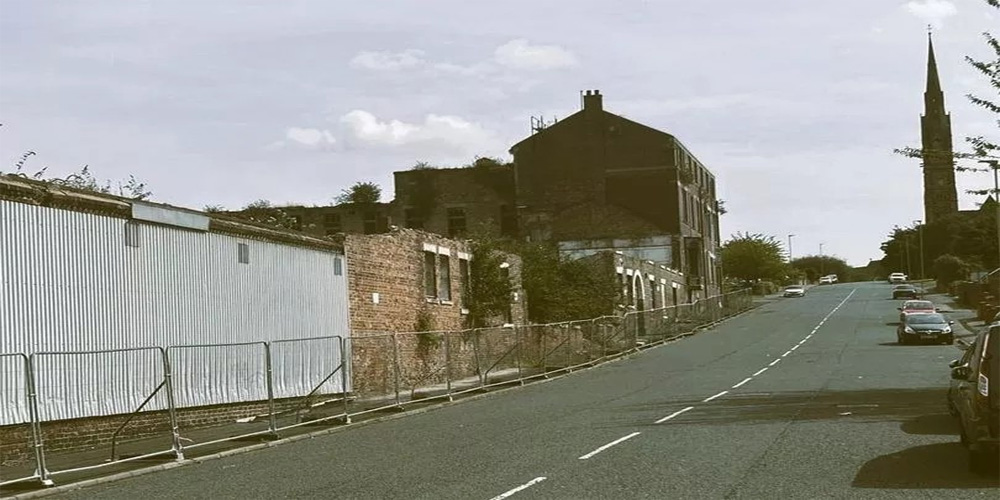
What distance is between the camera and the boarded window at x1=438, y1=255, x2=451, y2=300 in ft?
120

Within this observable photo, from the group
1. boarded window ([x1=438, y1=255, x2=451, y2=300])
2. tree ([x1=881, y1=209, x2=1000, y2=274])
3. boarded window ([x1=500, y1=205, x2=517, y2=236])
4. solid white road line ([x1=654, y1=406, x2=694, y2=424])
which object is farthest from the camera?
tree ([x1=881, y1=209, x2=1000, y2=274])

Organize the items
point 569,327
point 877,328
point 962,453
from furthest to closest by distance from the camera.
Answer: point 877,328 → point 569,327 → point 962,453

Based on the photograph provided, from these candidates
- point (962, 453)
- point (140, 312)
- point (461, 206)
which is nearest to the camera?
point (962, 453)

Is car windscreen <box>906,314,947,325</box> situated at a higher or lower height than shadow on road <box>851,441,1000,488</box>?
higher

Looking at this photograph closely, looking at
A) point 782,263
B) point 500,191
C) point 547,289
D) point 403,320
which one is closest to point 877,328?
point 547,289

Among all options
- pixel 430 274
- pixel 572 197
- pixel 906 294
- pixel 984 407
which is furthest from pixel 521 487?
pixel 906 294

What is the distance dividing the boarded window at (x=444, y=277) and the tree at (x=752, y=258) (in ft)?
286

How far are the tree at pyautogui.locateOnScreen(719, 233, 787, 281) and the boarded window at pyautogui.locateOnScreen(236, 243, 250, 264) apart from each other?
100.0 m

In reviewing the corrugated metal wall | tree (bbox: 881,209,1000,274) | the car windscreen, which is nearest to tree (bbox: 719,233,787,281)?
tree (bbox: 881,209,1000,274)

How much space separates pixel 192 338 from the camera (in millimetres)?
22562

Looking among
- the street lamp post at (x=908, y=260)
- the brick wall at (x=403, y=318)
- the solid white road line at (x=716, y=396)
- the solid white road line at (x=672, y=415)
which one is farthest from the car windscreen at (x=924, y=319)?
the street lamp post at (x=908, y=260)

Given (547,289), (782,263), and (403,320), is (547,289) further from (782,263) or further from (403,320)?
(782,263)

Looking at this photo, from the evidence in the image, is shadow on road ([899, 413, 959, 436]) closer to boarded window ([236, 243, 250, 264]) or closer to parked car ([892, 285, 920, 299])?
boarded window ([236, 243, 250, 264])

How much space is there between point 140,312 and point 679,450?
35.0ft
